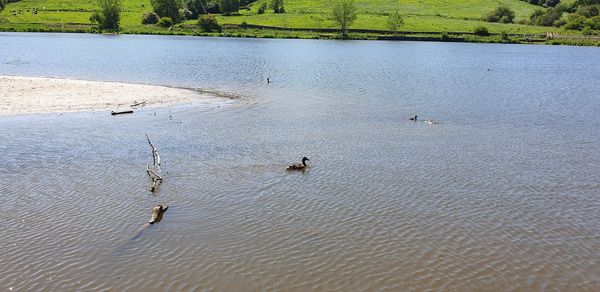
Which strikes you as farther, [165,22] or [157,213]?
[165,22]

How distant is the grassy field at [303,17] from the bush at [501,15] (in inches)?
134

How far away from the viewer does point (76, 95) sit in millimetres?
40969

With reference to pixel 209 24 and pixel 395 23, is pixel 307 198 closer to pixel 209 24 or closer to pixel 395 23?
pixel 395 23

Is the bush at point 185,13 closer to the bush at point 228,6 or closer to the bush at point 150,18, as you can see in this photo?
the bush at point 228,6

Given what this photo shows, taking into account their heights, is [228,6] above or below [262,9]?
above

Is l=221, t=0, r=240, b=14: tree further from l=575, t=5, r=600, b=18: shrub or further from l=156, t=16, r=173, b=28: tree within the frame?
l=575, t=5, r=600, b=18: shrub

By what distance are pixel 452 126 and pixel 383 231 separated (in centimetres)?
1911

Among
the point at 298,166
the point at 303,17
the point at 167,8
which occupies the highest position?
the point at 167,8

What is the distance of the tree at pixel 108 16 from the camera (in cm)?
15575

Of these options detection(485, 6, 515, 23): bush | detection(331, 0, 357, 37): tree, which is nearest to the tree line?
detection(485, 6, 515, 23): bush

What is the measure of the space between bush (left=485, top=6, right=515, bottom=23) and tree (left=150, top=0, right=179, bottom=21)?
102651 mm

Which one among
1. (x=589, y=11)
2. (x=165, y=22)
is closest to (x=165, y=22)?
(x=165, y=22)

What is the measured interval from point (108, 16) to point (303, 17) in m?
59.9

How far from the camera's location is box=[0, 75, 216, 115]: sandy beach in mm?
36344
